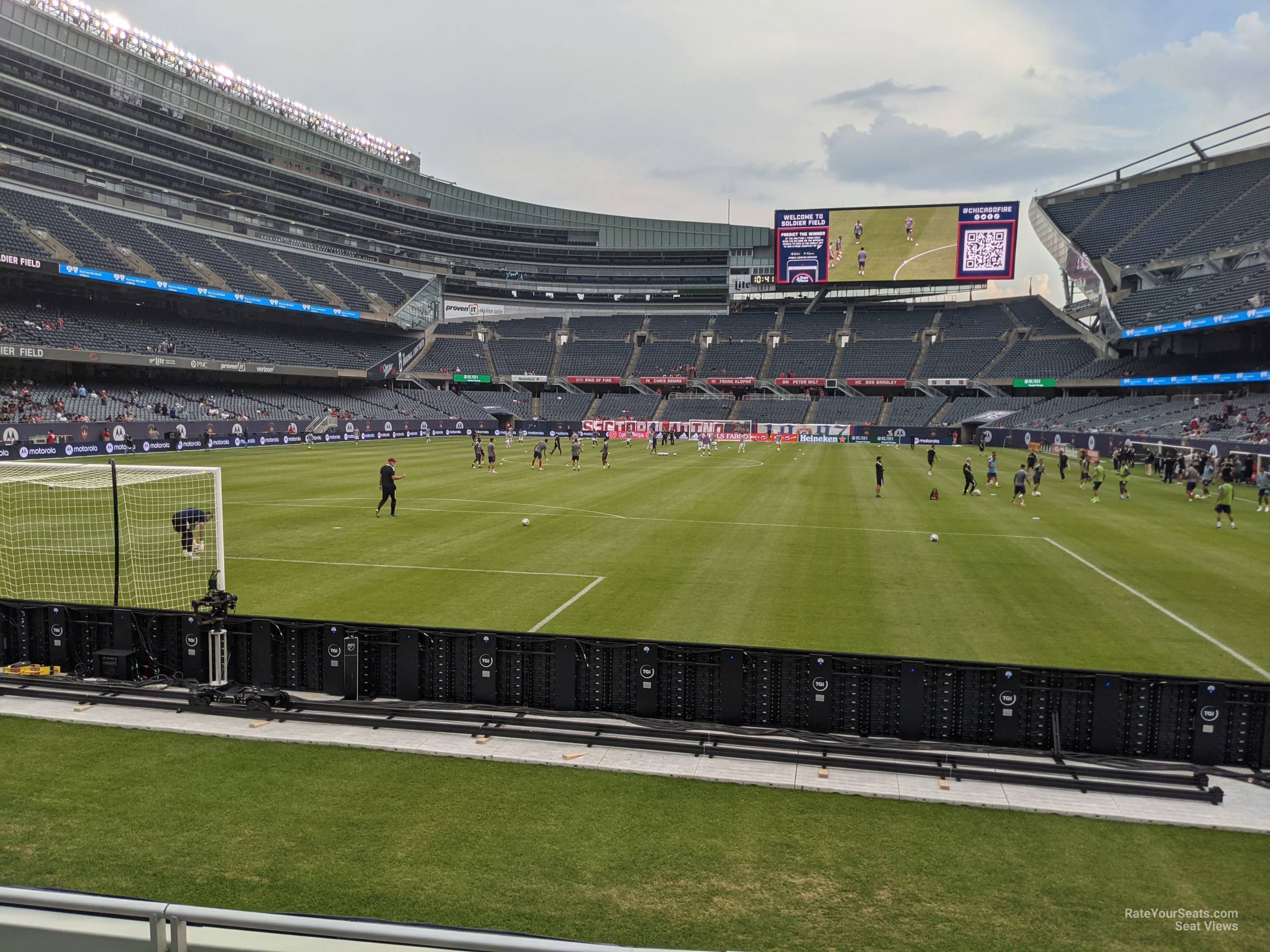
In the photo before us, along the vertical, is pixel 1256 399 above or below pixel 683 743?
above

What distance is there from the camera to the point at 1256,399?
52094 mm

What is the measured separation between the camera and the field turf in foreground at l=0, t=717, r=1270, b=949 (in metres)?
5.61

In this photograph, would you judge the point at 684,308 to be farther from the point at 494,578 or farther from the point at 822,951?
the point at 822,951

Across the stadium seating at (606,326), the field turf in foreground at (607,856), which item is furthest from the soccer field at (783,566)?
the stadium seating at (606,326)

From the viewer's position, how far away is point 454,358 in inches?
3760

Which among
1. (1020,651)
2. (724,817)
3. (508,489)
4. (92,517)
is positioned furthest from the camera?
(508,489)

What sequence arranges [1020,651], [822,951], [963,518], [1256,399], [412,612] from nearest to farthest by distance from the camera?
[822,951]
[1020,651]
[412,612]
[963,518]
[1256,399]

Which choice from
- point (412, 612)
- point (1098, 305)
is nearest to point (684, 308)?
point (1098, 305)

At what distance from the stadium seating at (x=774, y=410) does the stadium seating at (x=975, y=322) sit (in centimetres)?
2028

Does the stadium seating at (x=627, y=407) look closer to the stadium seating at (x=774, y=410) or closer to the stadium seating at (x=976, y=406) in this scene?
the stadium seating at (x=774, y=410)

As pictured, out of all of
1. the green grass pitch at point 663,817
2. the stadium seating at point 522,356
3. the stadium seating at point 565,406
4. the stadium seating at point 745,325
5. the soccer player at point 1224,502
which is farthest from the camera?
the stadium seating at point 745,325

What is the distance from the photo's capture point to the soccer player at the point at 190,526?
15.4 metres

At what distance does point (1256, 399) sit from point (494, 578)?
189ft

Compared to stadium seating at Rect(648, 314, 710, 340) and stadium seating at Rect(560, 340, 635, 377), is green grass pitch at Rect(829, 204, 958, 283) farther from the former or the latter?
stadium seating at Rect(560, 340, 635, 377)
